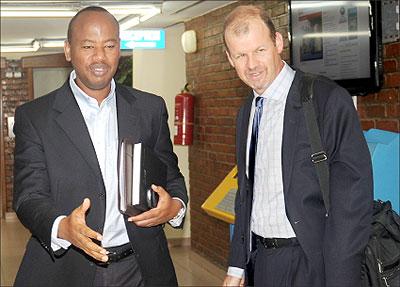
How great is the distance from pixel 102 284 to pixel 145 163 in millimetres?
500

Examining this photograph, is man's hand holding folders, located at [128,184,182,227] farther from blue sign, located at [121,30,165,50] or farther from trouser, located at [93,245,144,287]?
blue sign, located at [121,30,165,50]

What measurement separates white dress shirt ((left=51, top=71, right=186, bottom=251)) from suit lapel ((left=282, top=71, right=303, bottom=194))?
0.43m

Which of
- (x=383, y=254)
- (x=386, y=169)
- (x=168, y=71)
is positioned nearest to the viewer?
(x=383, y=254)

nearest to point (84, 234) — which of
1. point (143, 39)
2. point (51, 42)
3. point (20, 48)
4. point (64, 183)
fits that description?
point (64, 183)

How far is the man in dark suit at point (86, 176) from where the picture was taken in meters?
2.46

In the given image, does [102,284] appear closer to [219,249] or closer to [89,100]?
[89,100]

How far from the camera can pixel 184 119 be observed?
25.6 ft

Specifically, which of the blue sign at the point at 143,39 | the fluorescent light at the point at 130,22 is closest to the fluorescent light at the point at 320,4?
the fluorescent light at the point at 130,22

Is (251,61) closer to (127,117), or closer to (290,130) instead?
(290,130)

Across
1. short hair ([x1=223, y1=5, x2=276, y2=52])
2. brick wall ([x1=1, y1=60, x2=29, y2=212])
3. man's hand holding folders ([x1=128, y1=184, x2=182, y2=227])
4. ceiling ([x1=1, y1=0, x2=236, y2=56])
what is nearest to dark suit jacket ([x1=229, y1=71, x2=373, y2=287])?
short hair ([x1=223, y1=5, x2=276, y2=52])

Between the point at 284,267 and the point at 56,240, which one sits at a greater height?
the point at 56,240

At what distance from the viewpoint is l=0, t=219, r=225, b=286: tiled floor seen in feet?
22.3

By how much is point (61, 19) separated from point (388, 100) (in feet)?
15.9

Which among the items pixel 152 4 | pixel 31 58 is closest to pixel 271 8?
pixel 152 4
